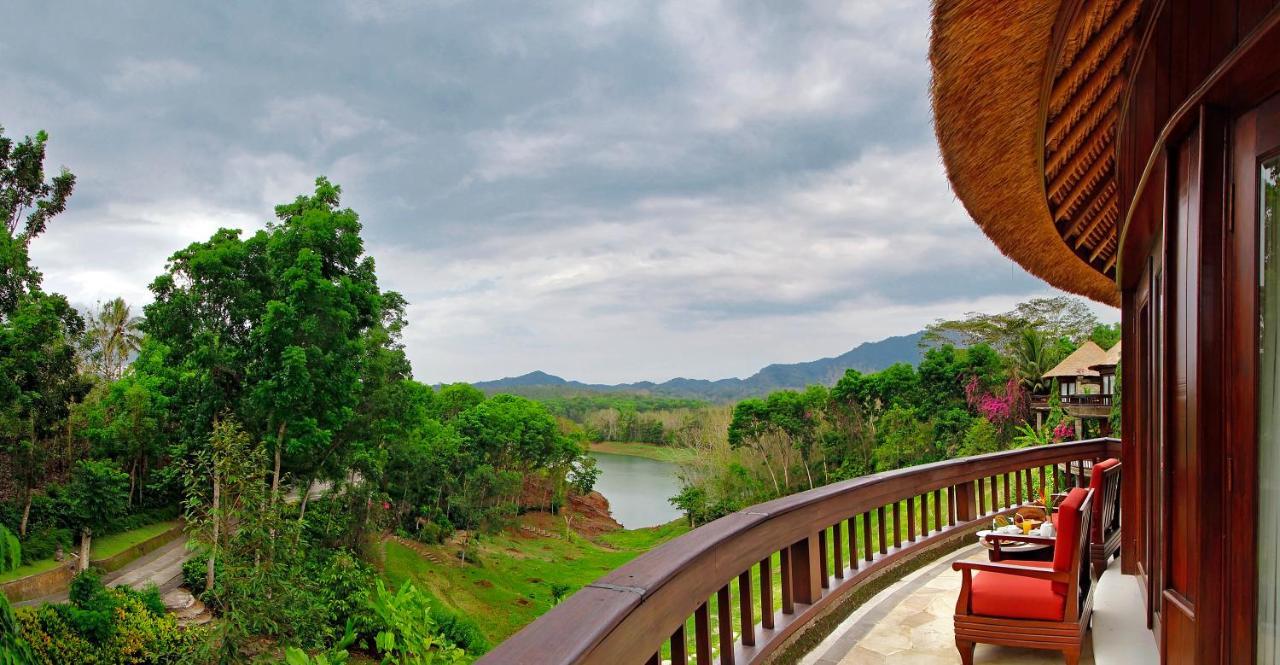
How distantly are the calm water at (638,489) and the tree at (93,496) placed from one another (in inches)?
1187

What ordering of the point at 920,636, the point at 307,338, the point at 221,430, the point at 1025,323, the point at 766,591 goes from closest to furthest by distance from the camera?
the point at 766,591, the point at 920,636, the point at 221,430, the point at 307,338, the point at 1025,323

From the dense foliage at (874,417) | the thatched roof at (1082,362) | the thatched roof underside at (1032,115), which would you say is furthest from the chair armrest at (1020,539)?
the dense foliage at (874,417)

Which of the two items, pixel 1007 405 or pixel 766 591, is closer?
pixel 766 591

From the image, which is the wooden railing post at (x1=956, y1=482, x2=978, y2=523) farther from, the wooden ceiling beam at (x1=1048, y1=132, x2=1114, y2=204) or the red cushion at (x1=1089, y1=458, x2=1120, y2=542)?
the wooden ceiling beam at (x1=1048, y1=132, x2=1114, y2=204)

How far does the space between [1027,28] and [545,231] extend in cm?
5329

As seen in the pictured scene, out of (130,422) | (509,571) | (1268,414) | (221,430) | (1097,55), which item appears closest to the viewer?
(1268,414)

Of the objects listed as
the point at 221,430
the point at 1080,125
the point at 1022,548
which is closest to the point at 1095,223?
the point at 1080,125

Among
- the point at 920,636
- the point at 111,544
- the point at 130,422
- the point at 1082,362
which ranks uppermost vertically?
the point at 1082,362

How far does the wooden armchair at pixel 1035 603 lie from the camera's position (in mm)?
3146

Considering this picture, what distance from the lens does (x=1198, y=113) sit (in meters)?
1.80

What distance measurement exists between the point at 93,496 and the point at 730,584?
3551cm

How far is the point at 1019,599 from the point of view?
10.6ft

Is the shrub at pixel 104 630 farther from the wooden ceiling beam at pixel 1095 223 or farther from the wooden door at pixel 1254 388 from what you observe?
the wooden door at pixel 1254 388

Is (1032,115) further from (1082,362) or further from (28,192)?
(28,192)
